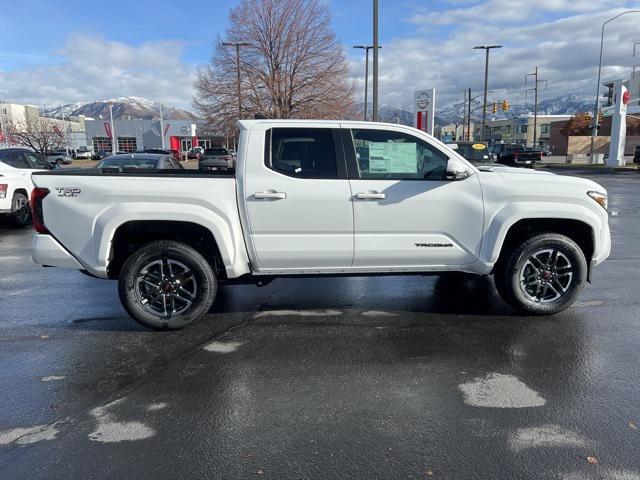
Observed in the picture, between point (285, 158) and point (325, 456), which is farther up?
point (285, 158)

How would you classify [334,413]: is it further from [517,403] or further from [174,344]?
[174,344]

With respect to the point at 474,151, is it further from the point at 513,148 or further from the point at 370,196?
the point at 513,148

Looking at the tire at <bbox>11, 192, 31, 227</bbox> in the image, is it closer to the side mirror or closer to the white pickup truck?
the white pickup truck

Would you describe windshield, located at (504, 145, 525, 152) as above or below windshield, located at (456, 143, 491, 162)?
above

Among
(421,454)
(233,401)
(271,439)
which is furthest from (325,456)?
(233,401)

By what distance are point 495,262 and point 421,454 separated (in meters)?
2.59

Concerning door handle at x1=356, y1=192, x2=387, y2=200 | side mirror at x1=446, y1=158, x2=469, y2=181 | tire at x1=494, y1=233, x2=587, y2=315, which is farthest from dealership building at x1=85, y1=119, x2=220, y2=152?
tire at x1=494, y1=233, x2=587, y2=315

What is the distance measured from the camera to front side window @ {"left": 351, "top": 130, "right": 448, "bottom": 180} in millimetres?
4691

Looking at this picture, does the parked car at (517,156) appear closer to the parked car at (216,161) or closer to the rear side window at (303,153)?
the parked car at (216,161)

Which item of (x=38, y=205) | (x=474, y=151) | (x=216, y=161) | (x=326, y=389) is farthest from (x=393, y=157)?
(x=216, y=161)

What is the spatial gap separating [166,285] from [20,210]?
324 inches

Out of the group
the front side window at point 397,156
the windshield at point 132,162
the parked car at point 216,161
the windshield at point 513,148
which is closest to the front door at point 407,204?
the front side window at point 397,156

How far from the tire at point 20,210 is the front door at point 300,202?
8522mm

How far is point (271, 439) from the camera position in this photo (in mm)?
2988
